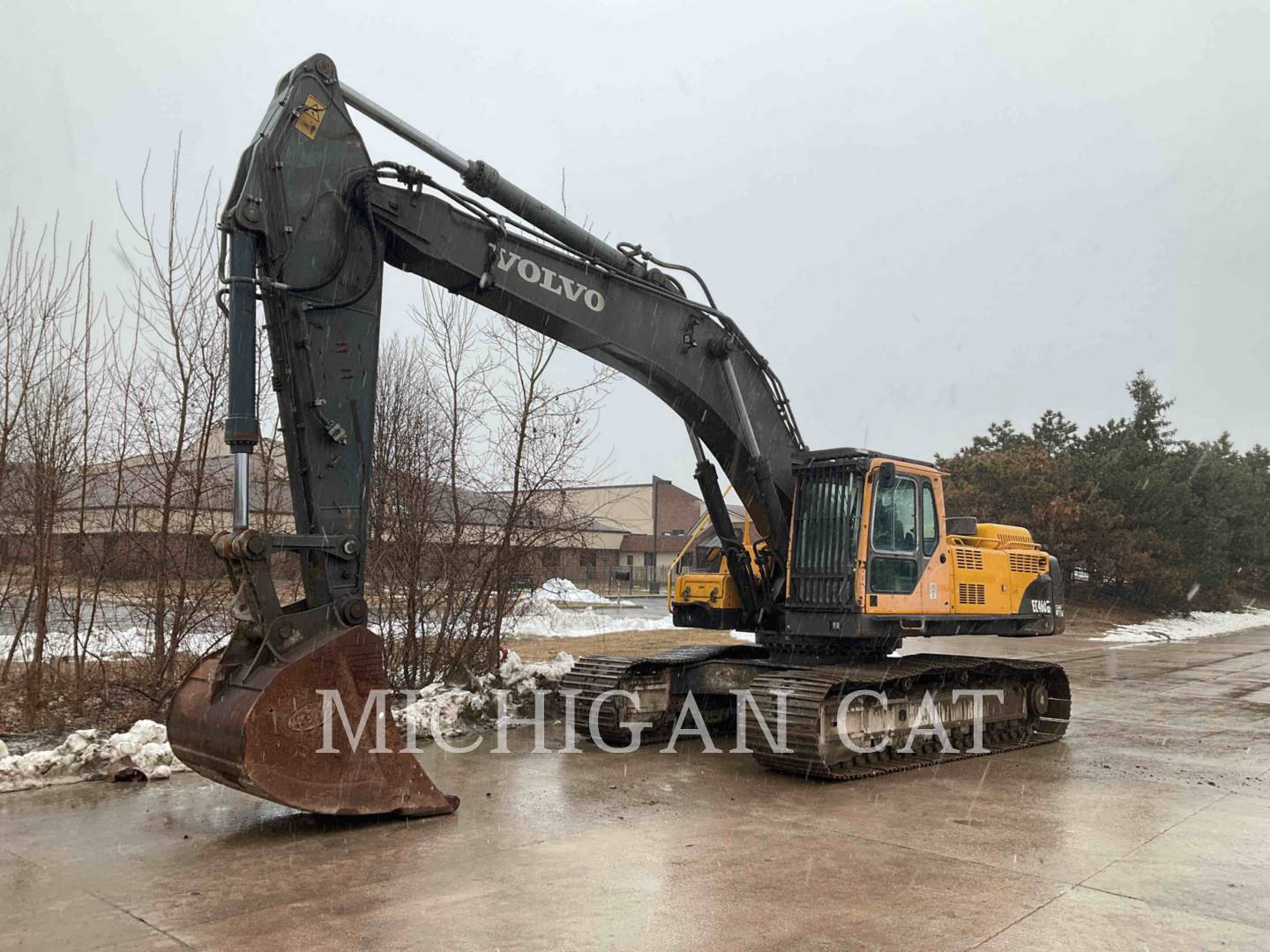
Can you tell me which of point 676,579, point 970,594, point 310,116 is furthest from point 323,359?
point 970,594

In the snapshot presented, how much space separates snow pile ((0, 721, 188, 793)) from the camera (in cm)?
729

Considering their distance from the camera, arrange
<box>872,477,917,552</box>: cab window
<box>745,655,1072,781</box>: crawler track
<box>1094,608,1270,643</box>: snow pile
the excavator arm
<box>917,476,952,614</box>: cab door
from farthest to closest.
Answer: <box>1094,608,1270,643</box>: snow pile
<box>917,476,952,614</box>: cab door
<box>872,477,917,552</box>: cab window
<box>745,655,1072,781</box>: crawler track
the excavator arm

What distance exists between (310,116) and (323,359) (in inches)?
58.6

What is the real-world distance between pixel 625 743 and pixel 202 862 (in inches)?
172

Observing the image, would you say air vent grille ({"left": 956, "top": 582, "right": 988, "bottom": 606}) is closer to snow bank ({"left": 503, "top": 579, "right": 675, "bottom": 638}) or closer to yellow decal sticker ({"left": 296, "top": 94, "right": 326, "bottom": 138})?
yellow decal sticker ({"left": 296, "top": 94, "right": 326, "bottom": 138})

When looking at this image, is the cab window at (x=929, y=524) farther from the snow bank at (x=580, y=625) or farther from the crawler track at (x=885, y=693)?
the snow bank at (x=580, y=625)

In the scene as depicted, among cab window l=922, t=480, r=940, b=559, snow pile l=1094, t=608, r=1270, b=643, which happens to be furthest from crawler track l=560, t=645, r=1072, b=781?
snow pile l=1094, t=608, r=1270, b=643

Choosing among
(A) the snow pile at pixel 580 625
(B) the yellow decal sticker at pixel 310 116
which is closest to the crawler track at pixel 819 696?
(B) the yellow decal sticker at pixel 310 116

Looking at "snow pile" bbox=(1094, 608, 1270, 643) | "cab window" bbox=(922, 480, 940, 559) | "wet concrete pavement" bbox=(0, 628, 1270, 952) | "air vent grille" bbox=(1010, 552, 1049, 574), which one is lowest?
"wet concrete pavement" bbox=(0, 628, 1270, 952)

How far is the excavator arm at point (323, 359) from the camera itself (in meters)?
5.75

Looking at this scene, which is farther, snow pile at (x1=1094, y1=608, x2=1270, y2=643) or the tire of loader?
snow pile at (x1=1094, y1=608, x2=1270, y2=643)

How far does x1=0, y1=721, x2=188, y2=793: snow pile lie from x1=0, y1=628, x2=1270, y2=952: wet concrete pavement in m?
0.19

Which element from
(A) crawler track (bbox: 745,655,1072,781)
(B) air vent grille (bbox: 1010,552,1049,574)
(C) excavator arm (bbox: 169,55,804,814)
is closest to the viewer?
(C) excavator arm (bbox: 169,55,804,814)

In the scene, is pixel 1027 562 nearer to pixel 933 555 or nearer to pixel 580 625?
pixel 933 555
